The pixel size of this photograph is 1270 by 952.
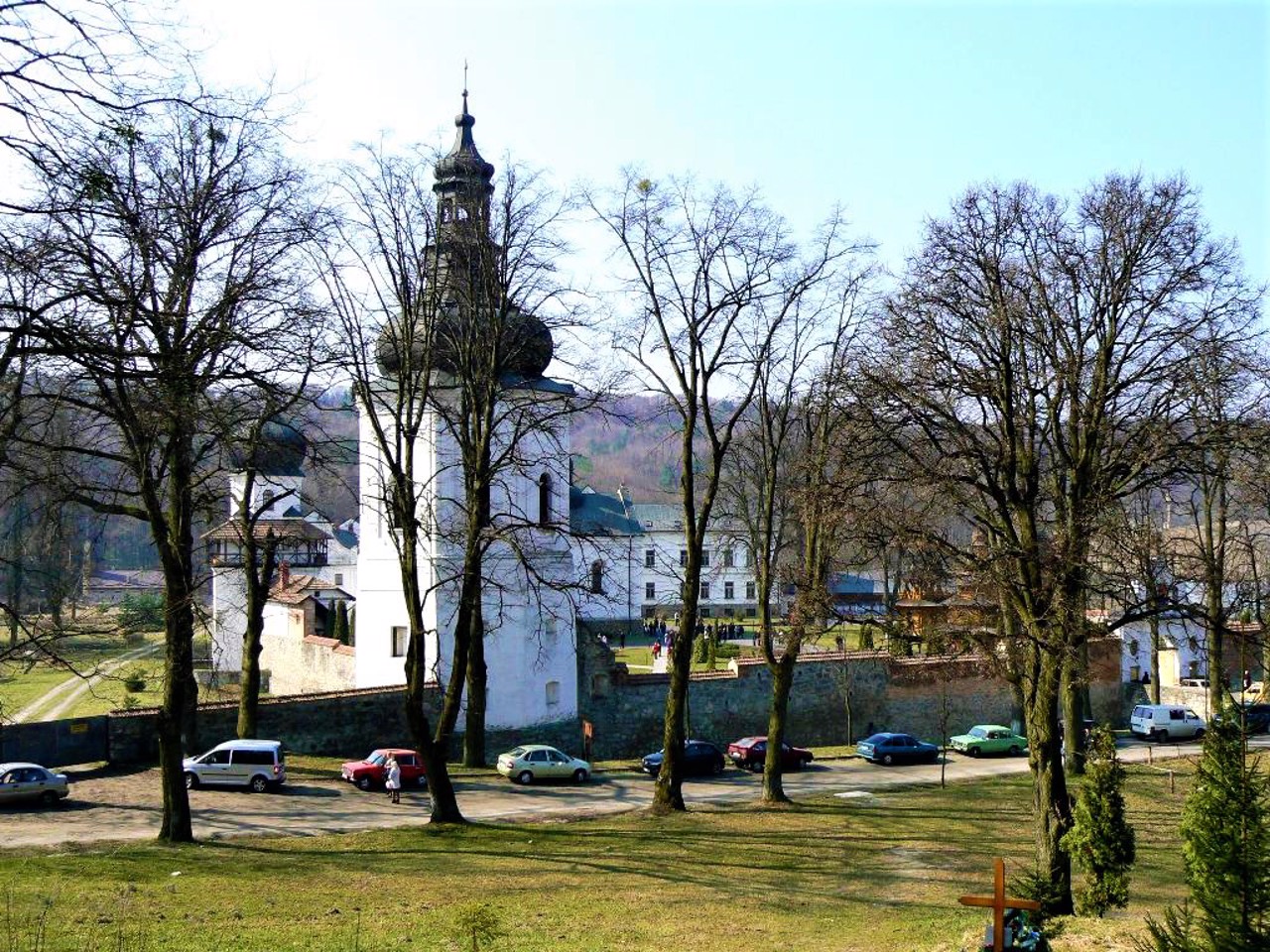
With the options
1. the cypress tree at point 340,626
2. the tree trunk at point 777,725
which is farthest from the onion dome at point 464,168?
the cypress tree at point 340,626

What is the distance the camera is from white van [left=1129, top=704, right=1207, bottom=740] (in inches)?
1385

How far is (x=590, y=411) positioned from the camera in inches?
891

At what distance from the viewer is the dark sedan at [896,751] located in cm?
3103

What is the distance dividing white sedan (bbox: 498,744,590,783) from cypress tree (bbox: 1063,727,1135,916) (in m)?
14.0

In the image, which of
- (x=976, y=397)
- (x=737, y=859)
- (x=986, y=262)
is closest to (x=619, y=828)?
(x=737, y=859)

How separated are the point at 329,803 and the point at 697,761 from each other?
965 cm

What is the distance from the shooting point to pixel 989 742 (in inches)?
1303

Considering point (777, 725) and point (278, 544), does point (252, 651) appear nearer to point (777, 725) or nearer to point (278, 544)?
point (278, 544)

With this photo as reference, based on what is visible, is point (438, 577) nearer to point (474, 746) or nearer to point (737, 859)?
point (474, 746)

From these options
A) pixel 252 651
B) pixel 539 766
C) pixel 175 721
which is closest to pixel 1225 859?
pixel 175 721

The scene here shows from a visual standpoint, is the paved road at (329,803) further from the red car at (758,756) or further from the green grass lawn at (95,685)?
the green grass lawn at (95,685)

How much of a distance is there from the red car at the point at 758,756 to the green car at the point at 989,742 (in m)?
5.73

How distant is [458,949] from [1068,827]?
8152 millimetres

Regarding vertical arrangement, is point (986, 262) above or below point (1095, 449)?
above
